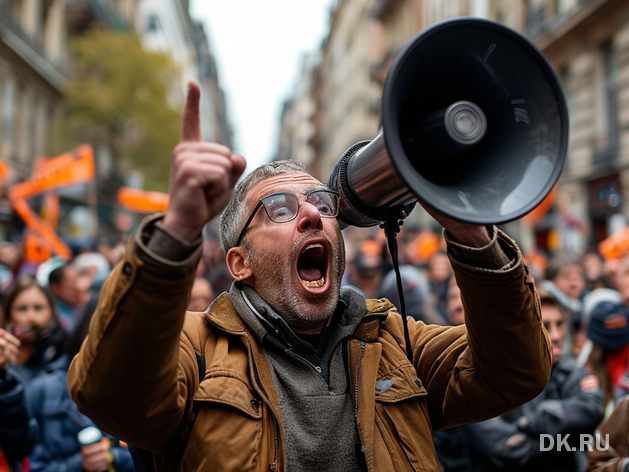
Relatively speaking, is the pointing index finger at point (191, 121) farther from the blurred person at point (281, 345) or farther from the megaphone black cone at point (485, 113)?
the megaphone black cone at point (485, 113)

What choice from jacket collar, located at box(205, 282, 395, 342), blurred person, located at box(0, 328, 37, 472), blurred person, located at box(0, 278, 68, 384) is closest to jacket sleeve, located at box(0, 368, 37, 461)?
blurred person, located at box(0, 328, 37, 472)

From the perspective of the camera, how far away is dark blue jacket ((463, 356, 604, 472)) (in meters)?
3.16

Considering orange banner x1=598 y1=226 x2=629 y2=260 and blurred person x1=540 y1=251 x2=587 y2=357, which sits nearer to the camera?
blurred person x1=540 y1=251 x2=587 y2=357

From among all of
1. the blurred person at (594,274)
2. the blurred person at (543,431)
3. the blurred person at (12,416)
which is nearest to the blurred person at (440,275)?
the blurred person at (594,274)

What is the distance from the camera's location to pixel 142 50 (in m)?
23.7

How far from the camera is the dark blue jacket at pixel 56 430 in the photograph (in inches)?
126

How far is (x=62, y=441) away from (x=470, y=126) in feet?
8.78

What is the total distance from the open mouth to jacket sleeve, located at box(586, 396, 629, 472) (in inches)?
61.6

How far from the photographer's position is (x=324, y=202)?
205cm

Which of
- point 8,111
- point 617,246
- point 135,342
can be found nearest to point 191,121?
point 135,342

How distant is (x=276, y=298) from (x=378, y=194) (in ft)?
1.65

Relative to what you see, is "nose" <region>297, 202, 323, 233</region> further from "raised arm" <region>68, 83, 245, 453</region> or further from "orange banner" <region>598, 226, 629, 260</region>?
"orange banner" <region>598, 226, 629, 260</region>

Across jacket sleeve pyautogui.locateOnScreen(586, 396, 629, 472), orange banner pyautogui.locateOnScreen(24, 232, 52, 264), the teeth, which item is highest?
orange banner pyautogui.locateOnScreen(24, 232, 52, 264)

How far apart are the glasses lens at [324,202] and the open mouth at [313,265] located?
102 millimetres
